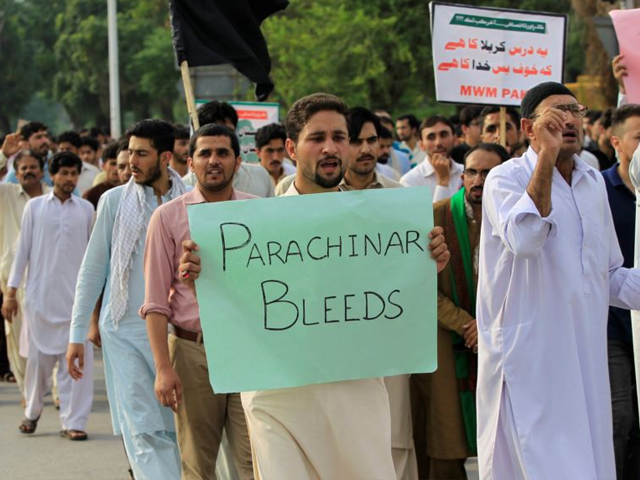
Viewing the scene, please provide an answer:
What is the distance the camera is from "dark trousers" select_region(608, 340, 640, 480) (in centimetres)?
712

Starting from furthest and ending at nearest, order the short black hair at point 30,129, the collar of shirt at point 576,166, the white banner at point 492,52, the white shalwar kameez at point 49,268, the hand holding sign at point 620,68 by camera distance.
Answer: the short black hair at point 30,129 < the white shalwar kameez at point 49,268 < the white banner at point 492,52 < the hand holding sign at point 620,68 < the collar of shirt at point 576,166

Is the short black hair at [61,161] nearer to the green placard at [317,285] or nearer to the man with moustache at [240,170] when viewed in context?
the man with moustache at [240,170]

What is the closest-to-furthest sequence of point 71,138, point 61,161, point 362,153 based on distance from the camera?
point 362,153 < point 61,161 < point 71,138

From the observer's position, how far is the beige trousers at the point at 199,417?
6441 mm

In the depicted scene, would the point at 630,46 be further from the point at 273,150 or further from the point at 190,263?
the point at 273,150

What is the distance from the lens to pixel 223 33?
27.0 feet

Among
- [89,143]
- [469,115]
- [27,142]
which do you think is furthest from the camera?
[89,143]

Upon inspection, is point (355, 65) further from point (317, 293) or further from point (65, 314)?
point (317, 293)

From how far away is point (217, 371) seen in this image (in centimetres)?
491

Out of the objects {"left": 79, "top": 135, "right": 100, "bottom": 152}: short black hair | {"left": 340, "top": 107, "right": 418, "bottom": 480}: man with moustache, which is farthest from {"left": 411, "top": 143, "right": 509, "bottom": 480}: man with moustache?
{"left": 79, "top": 135, "right": 100, "bottom": 152}: short black hair

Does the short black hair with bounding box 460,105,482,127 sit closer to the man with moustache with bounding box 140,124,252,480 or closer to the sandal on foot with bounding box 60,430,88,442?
the sandal on foot with bounding box 60,430,88,442

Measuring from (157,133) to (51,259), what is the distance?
4067mm

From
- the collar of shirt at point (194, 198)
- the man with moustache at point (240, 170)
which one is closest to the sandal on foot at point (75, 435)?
the man with moustache at point (240, 170)

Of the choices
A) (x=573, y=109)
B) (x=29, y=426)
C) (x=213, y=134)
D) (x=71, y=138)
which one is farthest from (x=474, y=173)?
(x=71, y=138)
